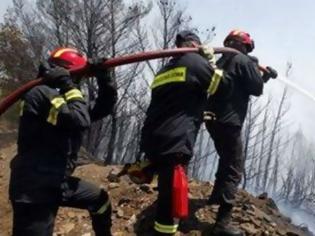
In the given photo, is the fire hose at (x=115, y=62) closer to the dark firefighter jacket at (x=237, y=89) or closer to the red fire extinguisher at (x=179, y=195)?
the dark firefighter jacket at (x=237, y=89)

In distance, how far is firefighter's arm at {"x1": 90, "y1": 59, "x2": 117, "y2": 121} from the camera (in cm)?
520

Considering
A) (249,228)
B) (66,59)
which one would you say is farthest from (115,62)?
(249,228)

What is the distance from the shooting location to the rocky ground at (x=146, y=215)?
658cm

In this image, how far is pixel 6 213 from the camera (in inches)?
310

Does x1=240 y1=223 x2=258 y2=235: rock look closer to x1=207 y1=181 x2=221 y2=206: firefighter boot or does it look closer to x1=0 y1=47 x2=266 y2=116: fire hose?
x1=207 y1=181 x2=221 y2=206: firefighter boot

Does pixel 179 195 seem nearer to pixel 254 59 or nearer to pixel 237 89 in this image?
pixel 237 89

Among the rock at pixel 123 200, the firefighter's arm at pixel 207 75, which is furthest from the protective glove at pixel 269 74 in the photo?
the rock at pixel 123 200

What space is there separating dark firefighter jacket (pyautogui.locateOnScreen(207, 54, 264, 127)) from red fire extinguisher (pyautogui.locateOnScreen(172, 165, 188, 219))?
3.61ft

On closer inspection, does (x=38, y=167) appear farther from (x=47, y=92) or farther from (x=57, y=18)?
(x=57, y=18)

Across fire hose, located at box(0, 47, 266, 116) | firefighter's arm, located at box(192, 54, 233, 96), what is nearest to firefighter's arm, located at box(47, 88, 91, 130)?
fire hose, located at box(0, 47, 266, 116)

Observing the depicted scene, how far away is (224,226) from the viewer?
602 cm

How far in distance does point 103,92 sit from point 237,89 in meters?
1.49

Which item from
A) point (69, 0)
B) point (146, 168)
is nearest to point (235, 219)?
point (146, 168)

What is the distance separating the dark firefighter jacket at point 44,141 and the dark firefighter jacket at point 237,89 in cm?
176
